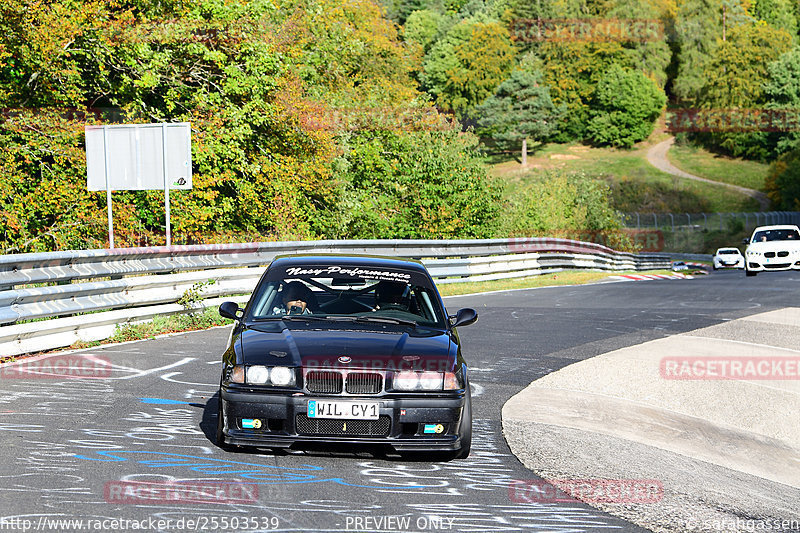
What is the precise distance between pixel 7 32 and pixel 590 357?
52.6 ft

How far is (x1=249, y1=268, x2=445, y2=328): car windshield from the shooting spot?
7363 mm

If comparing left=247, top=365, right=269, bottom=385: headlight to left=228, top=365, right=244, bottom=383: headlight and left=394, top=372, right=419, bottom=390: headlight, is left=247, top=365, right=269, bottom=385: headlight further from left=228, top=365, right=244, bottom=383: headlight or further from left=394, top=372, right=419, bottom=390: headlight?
left=394, top=372, right=419, bottom=390: headlight

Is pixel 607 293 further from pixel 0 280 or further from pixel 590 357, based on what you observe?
pixel 0 280

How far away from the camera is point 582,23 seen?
134125 millimetres

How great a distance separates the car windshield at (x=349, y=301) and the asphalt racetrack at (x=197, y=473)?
3.32 feet

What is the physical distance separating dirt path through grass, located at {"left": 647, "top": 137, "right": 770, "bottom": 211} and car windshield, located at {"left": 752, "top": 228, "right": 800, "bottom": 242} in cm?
6819

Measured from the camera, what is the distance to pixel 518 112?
119000 mm

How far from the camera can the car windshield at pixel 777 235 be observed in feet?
107

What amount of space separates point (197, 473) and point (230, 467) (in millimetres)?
245

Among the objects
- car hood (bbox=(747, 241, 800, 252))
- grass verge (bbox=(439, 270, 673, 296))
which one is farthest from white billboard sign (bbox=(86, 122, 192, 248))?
car hood (bbox=(747, 241, 800, 252))

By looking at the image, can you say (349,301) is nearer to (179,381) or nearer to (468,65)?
(179,381)

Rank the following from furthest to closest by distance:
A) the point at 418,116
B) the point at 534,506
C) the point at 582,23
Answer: the point at 582,23, the point at 418,116, the point at 534,506

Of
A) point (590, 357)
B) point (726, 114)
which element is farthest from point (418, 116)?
point (726, 114)

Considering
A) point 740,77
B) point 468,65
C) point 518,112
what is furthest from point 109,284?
point 740,77
